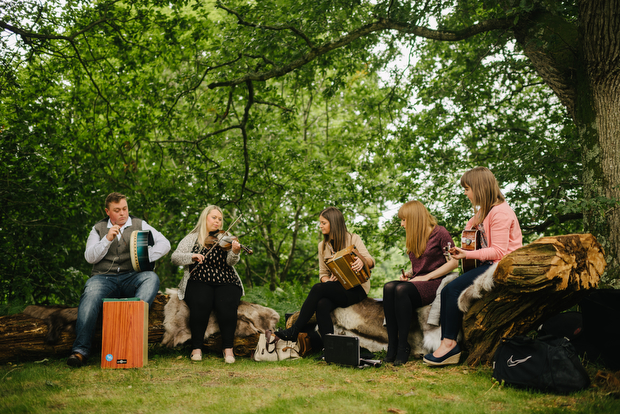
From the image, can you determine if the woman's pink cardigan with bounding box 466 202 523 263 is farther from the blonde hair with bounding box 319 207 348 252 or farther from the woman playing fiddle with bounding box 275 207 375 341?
the blonde hair with bounding box 319 207 348 252

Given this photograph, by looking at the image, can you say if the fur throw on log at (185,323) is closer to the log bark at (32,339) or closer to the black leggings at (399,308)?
the log bark at (32,339)

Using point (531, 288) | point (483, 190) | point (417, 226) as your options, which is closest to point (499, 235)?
point (483, 190)

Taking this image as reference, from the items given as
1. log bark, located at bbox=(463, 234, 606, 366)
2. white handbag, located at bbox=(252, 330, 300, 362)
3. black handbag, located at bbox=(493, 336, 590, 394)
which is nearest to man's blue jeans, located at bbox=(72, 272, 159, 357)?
white handbag, located at bbox=(252, 330, 300, 362)

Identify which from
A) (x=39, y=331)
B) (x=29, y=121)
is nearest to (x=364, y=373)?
(x=39, y=331)

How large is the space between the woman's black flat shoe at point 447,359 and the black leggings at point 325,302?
1111 millimetres

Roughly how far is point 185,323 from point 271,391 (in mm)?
1815

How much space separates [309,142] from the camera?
40.6 ft

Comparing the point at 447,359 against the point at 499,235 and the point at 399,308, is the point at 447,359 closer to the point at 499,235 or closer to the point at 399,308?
the point at 399,308

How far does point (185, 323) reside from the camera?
4797mm

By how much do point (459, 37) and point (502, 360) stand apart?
16.6 ft

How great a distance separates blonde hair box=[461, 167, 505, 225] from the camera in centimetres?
421

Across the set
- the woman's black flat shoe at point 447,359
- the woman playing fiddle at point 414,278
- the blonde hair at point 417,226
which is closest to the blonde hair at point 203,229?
the woman playing fiddle at point 414,278

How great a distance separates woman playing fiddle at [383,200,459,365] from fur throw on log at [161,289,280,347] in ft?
4.58

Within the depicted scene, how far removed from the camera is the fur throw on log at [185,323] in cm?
472
